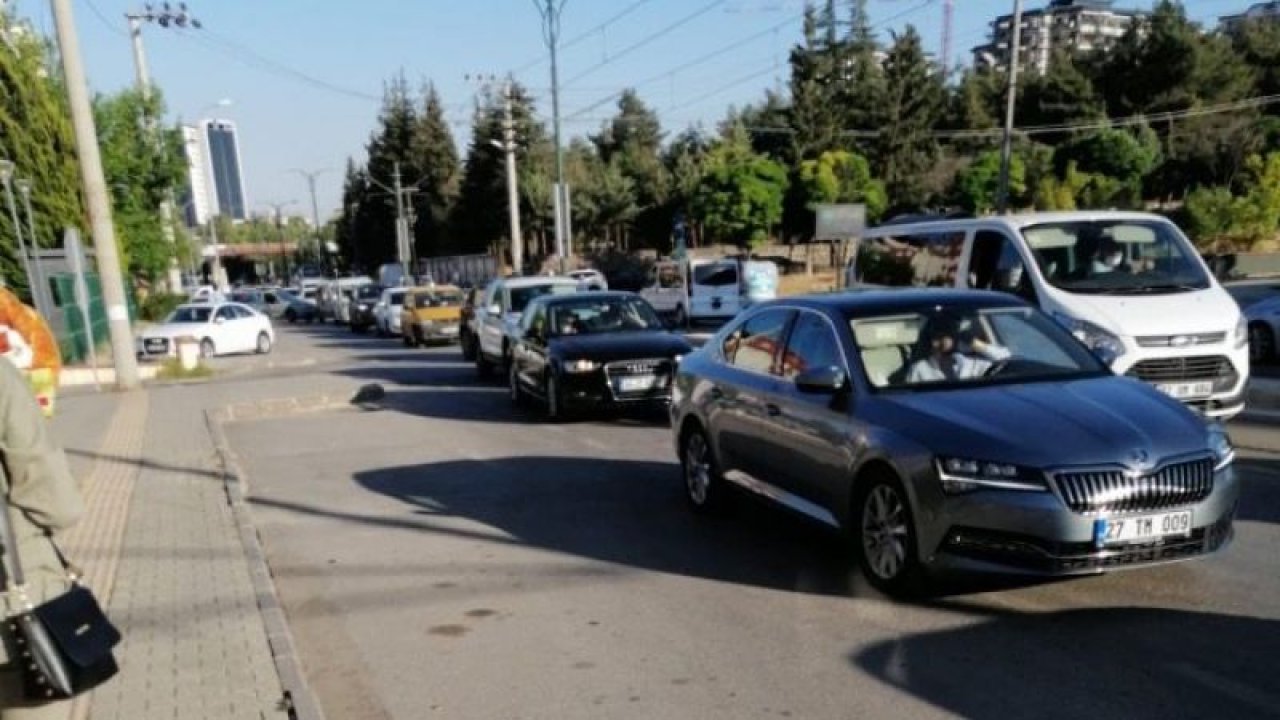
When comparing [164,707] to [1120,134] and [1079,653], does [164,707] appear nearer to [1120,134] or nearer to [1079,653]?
Result: [1079,653]

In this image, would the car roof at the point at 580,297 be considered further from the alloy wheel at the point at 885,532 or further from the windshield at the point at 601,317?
the alloy wheel at the point at 885,532

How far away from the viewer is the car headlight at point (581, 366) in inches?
469

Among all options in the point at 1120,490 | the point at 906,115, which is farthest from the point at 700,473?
the point at 906,115

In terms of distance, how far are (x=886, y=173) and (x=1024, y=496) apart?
72484 mm

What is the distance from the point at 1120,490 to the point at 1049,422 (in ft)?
1.53

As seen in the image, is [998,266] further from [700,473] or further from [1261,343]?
[1261,343]

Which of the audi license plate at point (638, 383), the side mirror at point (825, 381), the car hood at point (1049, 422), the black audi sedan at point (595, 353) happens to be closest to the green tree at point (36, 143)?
the black audi sedan at point (595, 353)

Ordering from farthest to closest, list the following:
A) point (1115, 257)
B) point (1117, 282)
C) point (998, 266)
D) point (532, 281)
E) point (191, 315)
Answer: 1. point (191, 315)
2. point (532, 281)
3. point (998, 266)
4. point (1115, 257)
5. point (1117, 282)

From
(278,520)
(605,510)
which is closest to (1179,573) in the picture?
(605,510)

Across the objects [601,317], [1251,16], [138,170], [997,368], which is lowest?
[601,317]

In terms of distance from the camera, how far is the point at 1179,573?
561cm

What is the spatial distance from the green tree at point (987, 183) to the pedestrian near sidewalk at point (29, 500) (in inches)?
2349

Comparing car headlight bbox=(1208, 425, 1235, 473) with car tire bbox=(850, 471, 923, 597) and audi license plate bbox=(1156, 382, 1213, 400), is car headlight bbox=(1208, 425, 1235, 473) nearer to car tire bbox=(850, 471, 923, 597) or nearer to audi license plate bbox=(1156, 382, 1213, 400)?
car tire bbox=(850, 471, 923, 597)

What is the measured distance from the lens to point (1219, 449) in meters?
5.07
